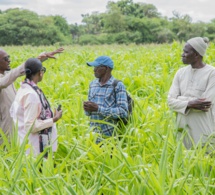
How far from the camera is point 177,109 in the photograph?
3732 millimetres

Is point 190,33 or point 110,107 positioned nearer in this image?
point 110,107

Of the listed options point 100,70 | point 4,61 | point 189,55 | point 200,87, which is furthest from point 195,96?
point 4,61

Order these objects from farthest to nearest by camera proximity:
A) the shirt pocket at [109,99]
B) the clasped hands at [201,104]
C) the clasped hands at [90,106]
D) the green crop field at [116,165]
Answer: the shirt pocket at [109,99], the clasped hands at [90,106], the clasped hands at [201,104], the green crop field at [116,165]

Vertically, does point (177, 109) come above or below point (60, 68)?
above

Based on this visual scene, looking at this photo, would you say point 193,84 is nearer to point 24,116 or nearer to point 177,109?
point 177,109

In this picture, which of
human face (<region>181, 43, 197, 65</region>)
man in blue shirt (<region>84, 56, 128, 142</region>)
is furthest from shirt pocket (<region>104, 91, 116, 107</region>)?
human face (<region>181, 43, 197, 65</region>)

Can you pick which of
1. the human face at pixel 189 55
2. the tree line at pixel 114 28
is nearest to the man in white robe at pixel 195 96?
the human face at pixel 189 55

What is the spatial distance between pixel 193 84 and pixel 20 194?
1726mm

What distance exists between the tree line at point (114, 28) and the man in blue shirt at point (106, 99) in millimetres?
48411

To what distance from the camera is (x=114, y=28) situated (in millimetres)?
67125

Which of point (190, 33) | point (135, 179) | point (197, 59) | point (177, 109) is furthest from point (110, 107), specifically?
point (190, 33)

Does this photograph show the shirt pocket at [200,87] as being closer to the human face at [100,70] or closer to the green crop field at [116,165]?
the green crop field at [116,165]

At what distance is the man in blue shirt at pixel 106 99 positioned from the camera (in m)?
3.96

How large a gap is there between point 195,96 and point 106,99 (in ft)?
2.51
